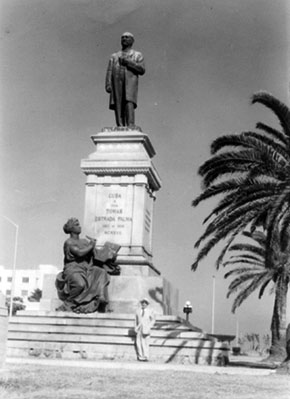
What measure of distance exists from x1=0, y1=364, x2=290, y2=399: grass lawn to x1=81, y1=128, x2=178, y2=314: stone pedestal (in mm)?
6766

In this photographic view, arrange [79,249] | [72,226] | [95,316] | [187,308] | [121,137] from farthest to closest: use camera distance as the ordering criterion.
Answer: [187,308] → [121,137] → [72,226] → [79,249] → [95,316]

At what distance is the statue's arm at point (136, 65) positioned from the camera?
20.0 meters

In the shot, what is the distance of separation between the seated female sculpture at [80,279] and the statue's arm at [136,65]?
220 inches

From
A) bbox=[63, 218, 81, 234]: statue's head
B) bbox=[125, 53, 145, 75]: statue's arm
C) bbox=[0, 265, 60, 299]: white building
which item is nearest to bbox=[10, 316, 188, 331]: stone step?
bbox=[63, 218, 81, 234]: statue's head

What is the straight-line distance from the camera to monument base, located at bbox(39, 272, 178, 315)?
16.9 meters

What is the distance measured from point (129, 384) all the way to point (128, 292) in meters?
7.70

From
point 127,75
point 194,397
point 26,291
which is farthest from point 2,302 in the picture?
point 26,291

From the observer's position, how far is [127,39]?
20.3 m

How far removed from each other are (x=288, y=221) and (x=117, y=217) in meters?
5.67

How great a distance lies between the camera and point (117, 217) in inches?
738

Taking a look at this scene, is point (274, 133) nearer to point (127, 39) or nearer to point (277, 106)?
point (277, 106)

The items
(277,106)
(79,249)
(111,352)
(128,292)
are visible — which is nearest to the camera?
(111,352)

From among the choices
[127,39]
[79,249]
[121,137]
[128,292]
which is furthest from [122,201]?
[127,39]

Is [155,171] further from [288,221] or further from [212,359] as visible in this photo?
[212,359]
